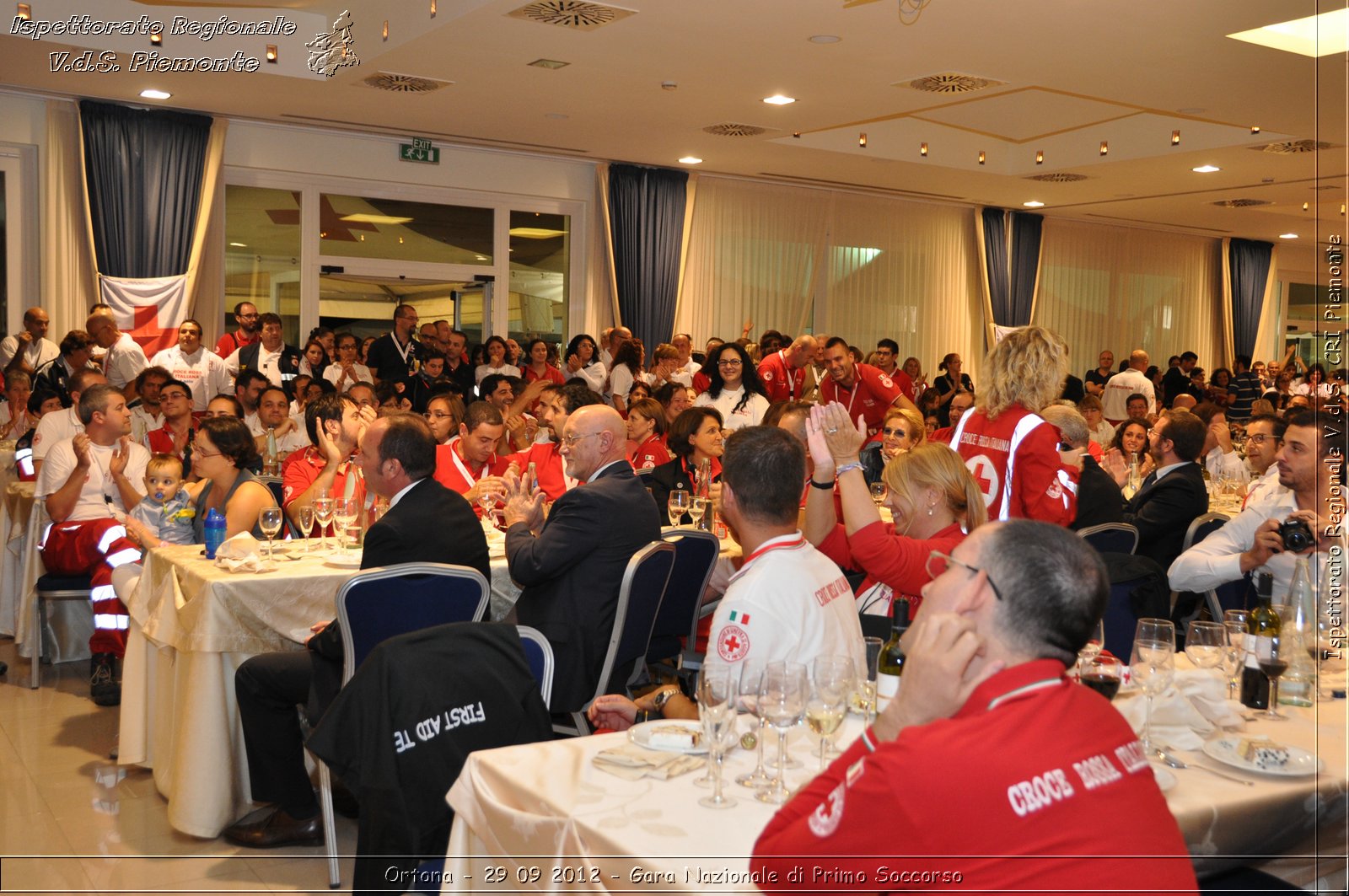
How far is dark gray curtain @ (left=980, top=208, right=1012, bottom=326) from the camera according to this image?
15.8m

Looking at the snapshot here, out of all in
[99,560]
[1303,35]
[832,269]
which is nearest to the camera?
[99,560]

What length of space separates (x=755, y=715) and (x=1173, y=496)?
396 centimetres

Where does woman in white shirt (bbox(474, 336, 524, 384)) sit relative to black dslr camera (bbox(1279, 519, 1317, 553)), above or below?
above

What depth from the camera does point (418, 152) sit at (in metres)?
11.6

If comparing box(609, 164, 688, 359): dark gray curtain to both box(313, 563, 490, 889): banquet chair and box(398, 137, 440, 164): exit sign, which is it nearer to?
box(398, 137, 440, 164): exit sign

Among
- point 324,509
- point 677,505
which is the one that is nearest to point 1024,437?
point 677,505

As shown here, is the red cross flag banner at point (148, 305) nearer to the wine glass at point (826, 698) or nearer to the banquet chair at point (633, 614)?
the banquet chair at point (633, 614)

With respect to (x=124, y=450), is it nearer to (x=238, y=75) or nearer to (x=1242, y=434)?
(x=238, y=75)

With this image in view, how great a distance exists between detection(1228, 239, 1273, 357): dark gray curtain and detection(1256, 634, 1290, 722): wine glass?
59.4ft

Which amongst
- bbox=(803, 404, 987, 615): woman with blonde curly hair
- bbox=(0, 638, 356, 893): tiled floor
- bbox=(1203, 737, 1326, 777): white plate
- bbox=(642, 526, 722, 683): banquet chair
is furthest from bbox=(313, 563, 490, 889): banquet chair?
bbox=(1203, 737, 1326, 777): white plate

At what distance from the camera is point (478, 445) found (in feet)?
18.7

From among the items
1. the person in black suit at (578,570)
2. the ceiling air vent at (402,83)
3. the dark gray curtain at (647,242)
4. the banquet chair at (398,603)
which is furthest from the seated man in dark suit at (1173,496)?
the dark gray curtain at (647,242)

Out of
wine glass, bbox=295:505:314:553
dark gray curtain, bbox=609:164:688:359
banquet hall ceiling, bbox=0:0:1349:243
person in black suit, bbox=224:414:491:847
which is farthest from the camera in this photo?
dark gray curtain, bbox=609:164:688:359

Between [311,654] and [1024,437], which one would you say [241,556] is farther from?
[1024,437]
